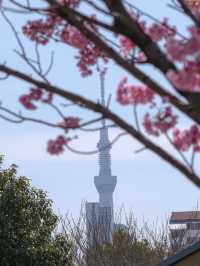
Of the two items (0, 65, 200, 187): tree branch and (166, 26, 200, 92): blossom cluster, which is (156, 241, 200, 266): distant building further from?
(166, 26, 200, 92): blossom cluster

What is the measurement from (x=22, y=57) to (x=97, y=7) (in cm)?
73

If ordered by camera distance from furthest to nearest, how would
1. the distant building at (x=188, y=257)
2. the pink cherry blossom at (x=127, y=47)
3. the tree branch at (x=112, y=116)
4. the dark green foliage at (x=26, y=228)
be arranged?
1. the dark green foliage at (x=26, y=228)
2. the distant building at (x=188, y=257)
3. the pink cherry blossom at (x=127, y=47)
4. the tree branch at (x=112, y=116)

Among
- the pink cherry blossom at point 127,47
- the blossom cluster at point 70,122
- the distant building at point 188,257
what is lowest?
the distant building at point 188,257

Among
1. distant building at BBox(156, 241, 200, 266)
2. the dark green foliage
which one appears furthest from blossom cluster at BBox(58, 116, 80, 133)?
the dark green foliage

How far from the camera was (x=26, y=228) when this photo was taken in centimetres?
3325

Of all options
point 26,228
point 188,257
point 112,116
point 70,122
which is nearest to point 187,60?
point 112,116

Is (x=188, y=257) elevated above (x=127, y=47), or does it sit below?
below

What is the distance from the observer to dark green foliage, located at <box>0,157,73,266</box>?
105ft

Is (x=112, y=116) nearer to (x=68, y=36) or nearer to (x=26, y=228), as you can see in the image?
(x=68, y=36)

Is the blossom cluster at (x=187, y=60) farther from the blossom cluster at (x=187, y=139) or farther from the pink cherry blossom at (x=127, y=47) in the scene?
the pink cherry blossom at (x=127, y=47)

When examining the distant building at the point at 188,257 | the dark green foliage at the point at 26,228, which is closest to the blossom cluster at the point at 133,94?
the distant building at the point at 188,257

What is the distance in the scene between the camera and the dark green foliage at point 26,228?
105 ft

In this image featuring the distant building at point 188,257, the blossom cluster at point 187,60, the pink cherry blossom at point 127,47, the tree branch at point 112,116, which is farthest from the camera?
the distant building at point 188,257

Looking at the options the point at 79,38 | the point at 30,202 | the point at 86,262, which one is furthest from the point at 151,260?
the point at 79,38
